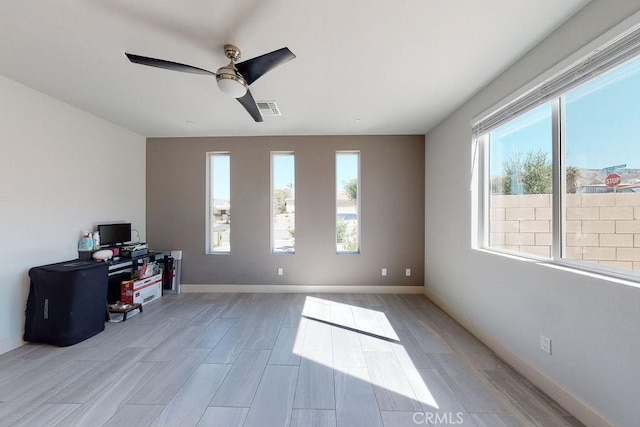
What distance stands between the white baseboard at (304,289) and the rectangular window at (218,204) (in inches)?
25.1

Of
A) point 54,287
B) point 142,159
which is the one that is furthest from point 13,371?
point 142,159

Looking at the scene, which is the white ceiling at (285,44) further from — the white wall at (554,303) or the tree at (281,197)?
the tree at (281,197)

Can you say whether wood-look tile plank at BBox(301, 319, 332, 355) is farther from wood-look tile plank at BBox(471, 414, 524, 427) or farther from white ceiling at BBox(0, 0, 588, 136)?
white ceiling at BBox(0, 0, 588, 136)

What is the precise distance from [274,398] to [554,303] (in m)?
2.17

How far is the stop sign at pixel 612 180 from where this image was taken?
1.48m

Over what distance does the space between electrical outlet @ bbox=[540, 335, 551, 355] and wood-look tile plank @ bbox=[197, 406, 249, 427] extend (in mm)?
2238

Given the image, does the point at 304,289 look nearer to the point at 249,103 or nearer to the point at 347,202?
the point at 347,202

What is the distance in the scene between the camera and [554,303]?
5.69 feet

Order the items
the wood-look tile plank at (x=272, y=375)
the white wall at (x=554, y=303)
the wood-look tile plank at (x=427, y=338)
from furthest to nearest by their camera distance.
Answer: the wood-look tile plank at (x=427, y=338) → the wood-look tile plank at (x=272, y=375) → the white wall at (x=554, y=303)

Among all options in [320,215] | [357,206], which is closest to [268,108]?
[320,215]

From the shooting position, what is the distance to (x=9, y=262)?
2.32 m

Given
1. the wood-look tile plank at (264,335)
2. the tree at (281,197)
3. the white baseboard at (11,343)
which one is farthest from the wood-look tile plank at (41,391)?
the tree at (281,197)

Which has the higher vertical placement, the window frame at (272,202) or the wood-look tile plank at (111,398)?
the window frame at (272,202)

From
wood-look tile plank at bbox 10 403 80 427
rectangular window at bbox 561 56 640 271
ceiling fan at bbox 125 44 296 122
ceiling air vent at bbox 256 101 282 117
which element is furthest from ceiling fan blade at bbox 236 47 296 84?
wood-look tile plank at bbox 10 403 80 427
